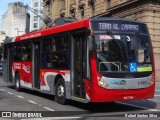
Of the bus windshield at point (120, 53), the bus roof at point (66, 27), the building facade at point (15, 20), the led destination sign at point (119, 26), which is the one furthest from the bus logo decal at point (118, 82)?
the building facade at point (15, 20)

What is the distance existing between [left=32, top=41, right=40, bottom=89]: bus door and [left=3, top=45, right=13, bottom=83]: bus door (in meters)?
4.28

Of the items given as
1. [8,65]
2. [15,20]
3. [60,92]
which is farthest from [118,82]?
[15,20]

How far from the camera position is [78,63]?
41.9 ft

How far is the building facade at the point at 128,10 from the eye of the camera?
34250 mm

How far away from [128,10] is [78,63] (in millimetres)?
25156

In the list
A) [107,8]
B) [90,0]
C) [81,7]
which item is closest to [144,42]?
[107,8]

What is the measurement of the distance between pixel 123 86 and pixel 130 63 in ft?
2.49

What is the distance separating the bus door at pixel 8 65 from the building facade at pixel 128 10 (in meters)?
16.0

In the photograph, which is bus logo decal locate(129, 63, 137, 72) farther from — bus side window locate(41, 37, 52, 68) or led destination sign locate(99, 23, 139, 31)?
bus side window locate(41, 37, 52, 68)

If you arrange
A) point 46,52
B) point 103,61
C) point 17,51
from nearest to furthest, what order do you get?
point 103,61, point 46,52, point 17,51

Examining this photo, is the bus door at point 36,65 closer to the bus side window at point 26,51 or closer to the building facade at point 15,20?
the bus side window at point 26,51

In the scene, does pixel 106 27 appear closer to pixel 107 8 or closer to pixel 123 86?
pixel 123 86

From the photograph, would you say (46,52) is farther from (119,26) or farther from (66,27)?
(119,26)

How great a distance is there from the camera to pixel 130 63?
472 inches
